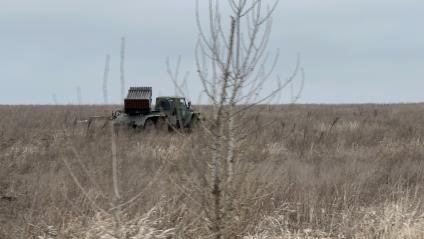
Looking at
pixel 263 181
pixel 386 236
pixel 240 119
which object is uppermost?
pixel 240 119

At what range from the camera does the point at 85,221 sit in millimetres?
5895

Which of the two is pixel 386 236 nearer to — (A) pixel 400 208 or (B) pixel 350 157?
(A) pixel 400 208

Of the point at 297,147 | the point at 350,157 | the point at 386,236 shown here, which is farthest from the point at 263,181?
the point at 297,147

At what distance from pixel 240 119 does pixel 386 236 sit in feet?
7.19

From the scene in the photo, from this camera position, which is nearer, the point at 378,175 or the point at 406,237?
the point at 406,237

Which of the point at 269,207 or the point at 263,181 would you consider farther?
the point at 269,207

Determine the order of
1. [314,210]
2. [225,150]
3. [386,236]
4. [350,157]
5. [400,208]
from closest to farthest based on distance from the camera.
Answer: [225,150] → [386,236] → [400,208] → [314,210] → [350,157]

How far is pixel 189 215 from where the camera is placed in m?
5.23

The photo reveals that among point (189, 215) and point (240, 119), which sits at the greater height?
point (240, 119)

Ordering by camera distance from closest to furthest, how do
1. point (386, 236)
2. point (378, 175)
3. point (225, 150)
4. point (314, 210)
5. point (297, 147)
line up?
point (225, 150)
point (386, 236)
point (314, 210)
point (378, 175)
point (297, 147)

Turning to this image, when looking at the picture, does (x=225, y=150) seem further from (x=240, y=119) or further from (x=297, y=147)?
(x=297, y=147)

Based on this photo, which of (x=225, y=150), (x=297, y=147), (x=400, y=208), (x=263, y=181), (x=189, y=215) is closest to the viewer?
(x=225, y=150)

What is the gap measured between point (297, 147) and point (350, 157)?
2.46m

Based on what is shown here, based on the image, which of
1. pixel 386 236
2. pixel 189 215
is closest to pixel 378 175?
pixel 386 236
